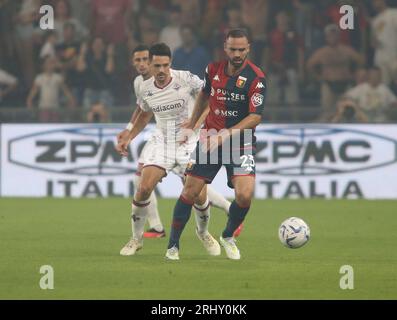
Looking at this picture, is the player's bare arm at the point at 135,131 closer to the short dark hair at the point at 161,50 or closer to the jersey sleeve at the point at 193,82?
the jersey sleeve at the point at 193,82

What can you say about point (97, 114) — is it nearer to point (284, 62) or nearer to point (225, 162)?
point (284, 62)

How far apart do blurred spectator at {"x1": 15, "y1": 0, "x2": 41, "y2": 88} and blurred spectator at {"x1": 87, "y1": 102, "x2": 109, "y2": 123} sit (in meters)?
1.93

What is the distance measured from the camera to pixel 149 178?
11047mm

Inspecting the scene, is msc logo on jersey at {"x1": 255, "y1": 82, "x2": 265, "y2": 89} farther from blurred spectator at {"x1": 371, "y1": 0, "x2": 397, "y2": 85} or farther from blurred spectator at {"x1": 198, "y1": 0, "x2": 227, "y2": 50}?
blurred spectator at {"x1": 371, "y1": 0, "x2": 397, "y2": 85}

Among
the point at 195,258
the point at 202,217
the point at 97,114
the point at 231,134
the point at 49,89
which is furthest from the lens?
the point at 49,89

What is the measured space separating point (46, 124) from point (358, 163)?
491 cm

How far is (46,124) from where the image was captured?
58.5ft

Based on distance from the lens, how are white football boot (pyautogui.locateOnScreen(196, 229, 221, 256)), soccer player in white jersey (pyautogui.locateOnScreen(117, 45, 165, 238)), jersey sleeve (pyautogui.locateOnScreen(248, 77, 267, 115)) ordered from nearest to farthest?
jersey sleeve (pyautogui.locateOnScreen(248, 77, 267, 115)), white football boot (pyautogui.locateOnScreen(196, 229, 221, 256)), soccer player in white jersey (pyautogui.locateOnScreen(117, 45, 165, 238))

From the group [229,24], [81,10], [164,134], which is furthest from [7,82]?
Answer: [164,134]

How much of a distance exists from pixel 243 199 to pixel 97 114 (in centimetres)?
795

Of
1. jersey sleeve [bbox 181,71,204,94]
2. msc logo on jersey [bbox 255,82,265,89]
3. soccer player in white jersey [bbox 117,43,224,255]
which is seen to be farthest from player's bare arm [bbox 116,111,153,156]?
msc logo on jersey [bbox 255,82,265,89]

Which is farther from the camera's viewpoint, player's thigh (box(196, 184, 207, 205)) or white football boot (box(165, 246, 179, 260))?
player's thigh (box(196, 184, 207, 205))

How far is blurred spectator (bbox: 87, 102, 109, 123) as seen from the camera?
17969 mm

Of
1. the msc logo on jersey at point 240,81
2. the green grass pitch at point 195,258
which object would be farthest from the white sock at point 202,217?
the msc logo on jersey at point 240,81
